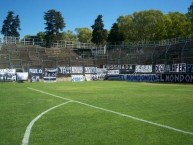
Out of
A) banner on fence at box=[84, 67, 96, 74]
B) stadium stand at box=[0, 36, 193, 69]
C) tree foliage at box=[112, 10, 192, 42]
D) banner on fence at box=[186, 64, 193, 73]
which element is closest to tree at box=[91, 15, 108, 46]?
tree foliage at box=[112, 10, 192, 42]

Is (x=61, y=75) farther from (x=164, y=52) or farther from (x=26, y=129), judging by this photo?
(x=26, y=129)

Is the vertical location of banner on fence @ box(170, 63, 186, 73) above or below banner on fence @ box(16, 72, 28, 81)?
above

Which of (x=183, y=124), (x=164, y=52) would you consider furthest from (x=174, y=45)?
(x=183, y=124)

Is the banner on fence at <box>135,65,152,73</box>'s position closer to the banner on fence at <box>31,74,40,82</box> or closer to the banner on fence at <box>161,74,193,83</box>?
the banner on fence at <box>161,74,193,83</box>

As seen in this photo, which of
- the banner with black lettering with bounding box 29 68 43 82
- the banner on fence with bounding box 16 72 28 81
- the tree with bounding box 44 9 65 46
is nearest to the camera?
the banner on fence with bounding box 16 72 28 81

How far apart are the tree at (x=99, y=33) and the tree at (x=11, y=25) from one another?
21.5 meters

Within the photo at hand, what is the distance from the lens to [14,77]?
53344 mm

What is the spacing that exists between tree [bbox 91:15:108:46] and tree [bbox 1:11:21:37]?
2154 cm

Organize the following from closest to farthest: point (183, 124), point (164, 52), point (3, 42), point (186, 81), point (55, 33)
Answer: point (183, 124), point (186, 81), point (164, 52), point (3, 42), point (55, 33)

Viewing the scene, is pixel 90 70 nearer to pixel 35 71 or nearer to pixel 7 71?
pixel 35 71

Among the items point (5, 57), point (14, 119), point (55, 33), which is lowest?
point (14, 119)

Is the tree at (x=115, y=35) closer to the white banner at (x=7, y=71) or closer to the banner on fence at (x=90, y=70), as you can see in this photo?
the banner on fence at (x=90, y=70)

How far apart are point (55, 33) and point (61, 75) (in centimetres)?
3282

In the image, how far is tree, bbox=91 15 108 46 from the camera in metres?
90.6
